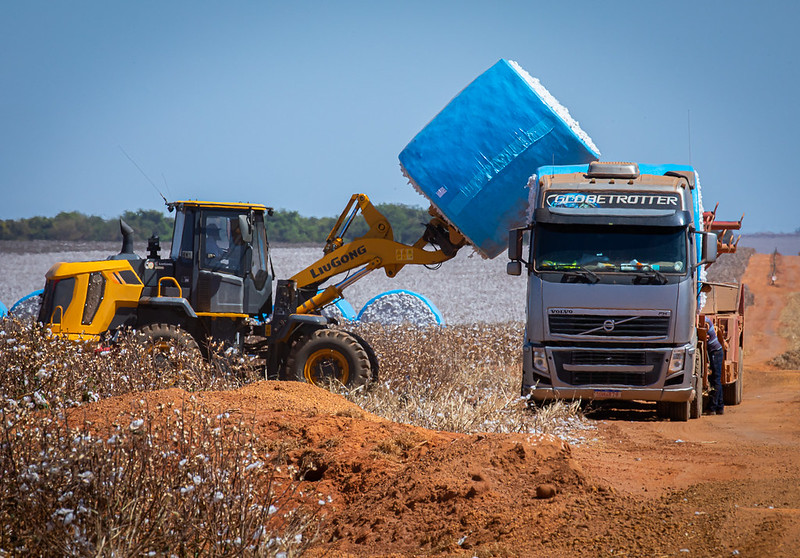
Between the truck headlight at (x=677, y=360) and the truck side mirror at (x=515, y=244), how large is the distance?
7.50 ft

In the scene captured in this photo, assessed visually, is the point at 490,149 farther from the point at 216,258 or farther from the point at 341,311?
the point at 341,311

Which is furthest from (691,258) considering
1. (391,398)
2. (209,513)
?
(209,513)

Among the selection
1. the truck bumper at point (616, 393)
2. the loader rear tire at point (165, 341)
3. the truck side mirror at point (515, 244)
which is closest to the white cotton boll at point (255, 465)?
the loader rear tire at point (165, 341)

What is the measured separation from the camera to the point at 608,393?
38.4ft

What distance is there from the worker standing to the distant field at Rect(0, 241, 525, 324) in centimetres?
1594

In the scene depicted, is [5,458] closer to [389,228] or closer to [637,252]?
[637,252]

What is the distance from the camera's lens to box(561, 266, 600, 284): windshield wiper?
1141cm

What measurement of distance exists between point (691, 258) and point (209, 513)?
8.24 meters

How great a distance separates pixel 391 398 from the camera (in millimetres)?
11469

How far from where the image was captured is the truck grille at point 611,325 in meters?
11.4

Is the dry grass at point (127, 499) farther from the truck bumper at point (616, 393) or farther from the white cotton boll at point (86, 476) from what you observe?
the truck bumper at point (616, 393)

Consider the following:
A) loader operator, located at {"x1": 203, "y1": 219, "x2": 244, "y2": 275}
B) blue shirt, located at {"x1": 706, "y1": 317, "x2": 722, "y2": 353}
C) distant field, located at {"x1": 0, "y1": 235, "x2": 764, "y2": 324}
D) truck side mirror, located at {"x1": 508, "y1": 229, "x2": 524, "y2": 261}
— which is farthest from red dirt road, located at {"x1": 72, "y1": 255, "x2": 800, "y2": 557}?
distant field, located at {"x1": 0, "y1": 235, "x2": 764, "y2": 324}

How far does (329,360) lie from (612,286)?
394 centimetres

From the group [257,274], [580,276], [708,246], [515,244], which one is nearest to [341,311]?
[257,274]
